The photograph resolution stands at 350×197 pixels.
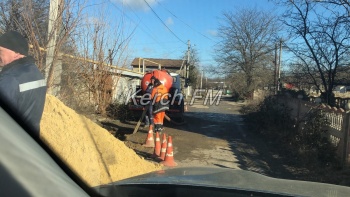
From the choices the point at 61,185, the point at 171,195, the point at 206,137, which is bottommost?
the point at 206,137

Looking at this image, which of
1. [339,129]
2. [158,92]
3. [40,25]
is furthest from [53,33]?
[339,129]

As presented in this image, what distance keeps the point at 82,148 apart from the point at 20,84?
6.84 ft

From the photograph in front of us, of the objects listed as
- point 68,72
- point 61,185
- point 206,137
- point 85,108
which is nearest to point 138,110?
point 85,108

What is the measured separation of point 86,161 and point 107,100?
42.0 ft

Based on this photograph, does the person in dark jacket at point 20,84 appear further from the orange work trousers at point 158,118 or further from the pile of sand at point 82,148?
the orange work trousers at point 158,118

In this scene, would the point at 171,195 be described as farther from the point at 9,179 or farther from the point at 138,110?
the point at 138,110

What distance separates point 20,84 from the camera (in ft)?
8.47

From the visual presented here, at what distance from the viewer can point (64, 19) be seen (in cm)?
886

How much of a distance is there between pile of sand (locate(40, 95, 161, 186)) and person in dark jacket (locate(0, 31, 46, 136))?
23 centimetres

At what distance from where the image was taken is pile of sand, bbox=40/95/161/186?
3.30m

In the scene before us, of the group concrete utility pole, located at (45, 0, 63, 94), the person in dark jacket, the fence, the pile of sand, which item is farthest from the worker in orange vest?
the person in dark jacket

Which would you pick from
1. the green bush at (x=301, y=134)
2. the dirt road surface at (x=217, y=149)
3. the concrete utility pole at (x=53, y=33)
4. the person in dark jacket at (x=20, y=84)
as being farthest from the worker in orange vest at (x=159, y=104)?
the person in dark jacket at (x=20, y=84)

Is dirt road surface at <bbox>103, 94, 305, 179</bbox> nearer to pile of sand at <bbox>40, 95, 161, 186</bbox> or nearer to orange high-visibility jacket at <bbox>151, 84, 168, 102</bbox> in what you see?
orange high-visibility jacket at <bbox>151, 84, 168, 102</bbox>

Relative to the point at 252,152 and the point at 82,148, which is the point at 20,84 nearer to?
the point at 82,148
